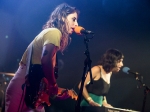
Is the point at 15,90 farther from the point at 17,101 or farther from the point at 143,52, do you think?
the point at 143,52

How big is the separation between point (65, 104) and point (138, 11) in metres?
2.16

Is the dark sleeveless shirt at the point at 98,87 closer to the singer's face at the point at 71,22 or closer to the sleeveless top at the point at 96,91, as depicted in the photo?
the sleeveless top at the point at 96,91

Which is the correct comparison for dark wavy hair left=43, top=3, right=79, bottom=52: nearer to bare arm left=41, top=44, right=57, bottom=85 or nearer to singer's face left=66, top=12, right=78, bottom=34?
singer's face left=66, top=12, right=78, bottom=34

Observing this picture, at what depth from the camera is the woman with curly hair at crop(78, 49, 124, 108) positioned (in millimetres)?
2869

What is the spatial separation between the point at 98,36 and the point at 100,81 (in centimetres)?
131

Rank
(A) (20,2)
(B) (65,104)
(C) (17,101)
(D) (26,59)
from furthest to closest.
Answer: (A) (20,2), (B) (65,104), (D) (26,59), (C) (17,101)

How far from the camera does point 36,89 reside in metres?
1.71

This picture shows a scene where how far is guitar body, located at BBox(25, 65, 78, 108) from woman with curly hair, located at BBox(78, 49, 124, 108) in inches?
44.8

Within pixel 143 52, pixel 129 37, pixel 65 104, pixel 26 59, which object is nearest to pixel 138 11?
pixel 129 37

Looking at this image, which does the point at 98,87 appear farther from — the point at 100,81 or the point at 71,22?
the point at 71,22

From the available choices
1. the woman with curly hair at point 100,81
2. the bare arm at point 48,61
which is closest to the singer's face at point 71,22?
the bare arm at point 48,61

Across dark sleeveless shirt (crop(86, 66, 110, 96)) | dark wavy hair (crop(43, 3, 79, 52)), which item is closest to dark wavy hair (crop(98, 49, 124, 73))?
dark sleeveless shirt (crop(86, 66, 110, 96))

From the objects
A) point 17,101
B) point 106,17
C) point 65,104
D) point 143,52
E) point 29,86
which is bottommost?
point 65,104

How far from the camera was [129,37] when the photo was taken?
3.94 metres
